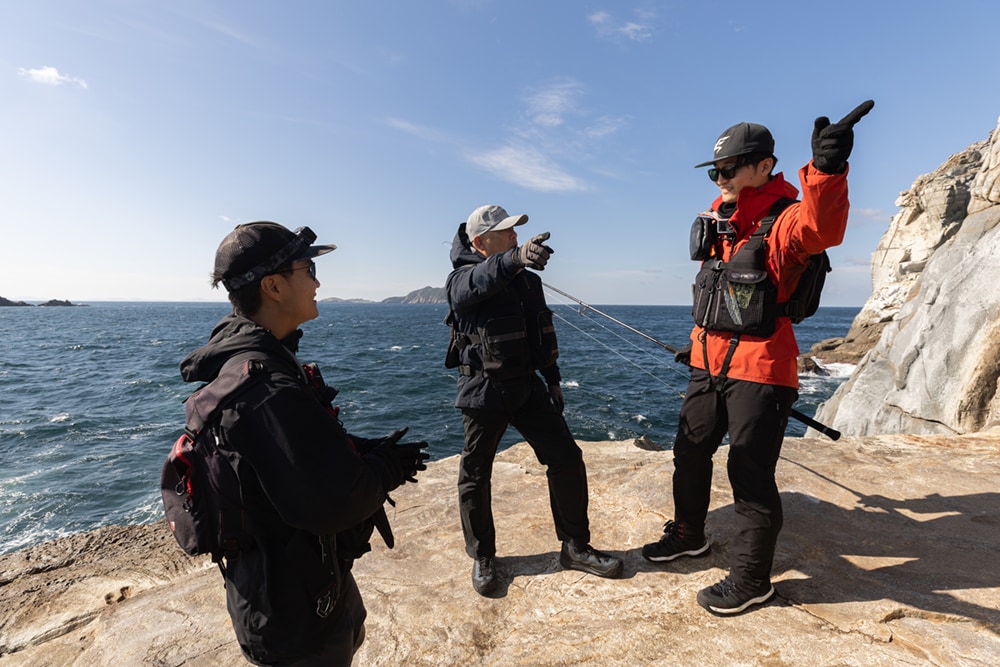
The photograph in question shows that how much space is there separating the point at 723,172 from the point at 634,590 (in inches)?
117

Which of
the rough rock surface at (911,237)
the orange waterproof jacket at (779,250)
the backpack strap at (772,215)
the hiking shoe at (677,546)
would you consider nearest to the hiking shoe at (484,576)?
the hiking shoe at (677,546)

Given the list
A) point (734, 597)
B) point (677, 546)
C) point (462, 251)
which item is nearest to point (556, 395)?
point (462, 251)

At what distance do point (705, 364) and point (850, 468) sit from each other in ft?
10.5

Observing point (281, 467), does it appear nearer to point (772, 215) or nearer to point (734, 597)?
point (734, 597)

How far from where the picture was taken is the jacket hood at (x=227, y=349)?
5.36ft

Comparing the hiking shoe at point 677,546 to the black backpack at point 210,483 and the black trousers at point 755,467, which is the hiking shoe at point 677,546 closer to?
the black trousers at point 755,467

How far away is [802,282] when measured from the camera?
289cm

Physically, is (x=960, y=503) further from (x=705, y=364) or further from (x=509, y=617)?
(x=509, y=617)

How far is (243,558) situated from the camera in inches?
64.8

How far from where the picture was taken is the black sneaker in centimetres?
293

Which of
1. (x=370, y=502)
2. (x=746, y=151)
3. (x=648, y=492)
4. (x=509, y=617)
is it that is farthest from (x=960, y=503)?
(x=370, y=502)

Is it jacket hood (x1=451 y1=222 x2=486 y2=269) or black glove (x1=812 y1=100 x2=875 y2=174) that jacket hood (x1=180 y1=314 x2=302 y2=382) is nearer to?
jacket hood (x1=451 y1=222 x2=486 y2=269)

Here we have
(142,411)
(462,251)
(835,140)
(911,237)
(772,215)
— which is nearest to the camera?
(835,140)

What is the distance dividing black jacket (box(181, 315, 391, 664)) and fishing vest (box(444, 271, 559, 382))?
5.55 feet
